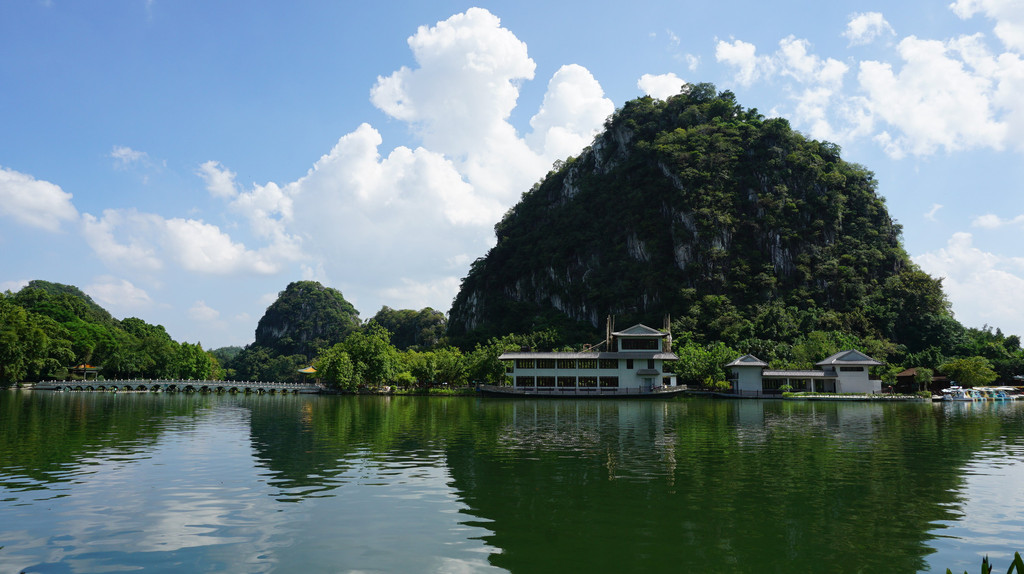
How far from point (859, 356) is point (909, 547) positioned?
283ft

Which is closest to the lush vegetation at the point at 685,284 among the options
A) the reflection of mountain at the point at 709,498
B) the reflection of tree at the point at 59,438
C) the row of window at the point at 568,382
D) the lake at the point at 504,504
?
the row of window at the point at 568,382

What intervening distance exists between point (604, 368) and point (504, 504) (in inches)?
3050

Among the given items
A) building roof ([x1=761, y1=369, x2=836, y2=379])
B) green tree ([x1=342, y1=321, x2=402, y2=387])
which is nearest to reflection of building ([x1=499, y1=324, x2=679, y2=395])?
building roof ([x1=761, y1=369, x2=836, y2=379])

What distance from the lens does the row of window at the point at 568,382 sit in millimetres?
91812

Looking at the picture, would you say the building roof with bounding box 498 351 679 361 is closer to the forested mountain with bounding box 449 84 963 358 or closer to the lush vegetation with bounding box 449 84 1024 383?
the lush vegetation with bounding box 449 84 1024 383

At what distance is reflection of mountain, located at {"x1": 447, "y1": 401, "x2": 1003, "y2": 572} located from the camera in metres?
12.0

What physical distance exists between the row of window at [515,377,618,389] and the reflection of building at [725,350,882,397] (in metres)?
18.1

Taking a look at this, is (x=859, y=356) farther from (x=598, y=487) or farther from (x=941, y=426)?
(x=598, y=487)

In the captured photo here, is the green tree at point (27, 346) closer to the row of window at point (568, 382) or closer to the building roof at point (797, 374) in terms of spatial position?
the row of window at point (568, 382)

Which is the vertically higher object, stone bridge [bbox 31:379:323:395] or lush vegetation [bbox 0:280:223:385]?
lush vegetation [bbox 0:280:223:385]

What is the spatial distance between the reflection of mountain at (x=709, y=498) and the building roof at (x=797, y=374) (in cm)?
5618

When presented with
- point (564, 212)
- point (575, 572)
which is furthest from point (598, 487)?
point (564, 212)

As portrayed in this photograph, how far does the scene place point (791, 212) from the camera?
127812 mm

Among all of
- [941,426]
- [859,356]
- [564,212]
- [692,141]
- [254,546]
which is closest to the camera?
[254,546]
